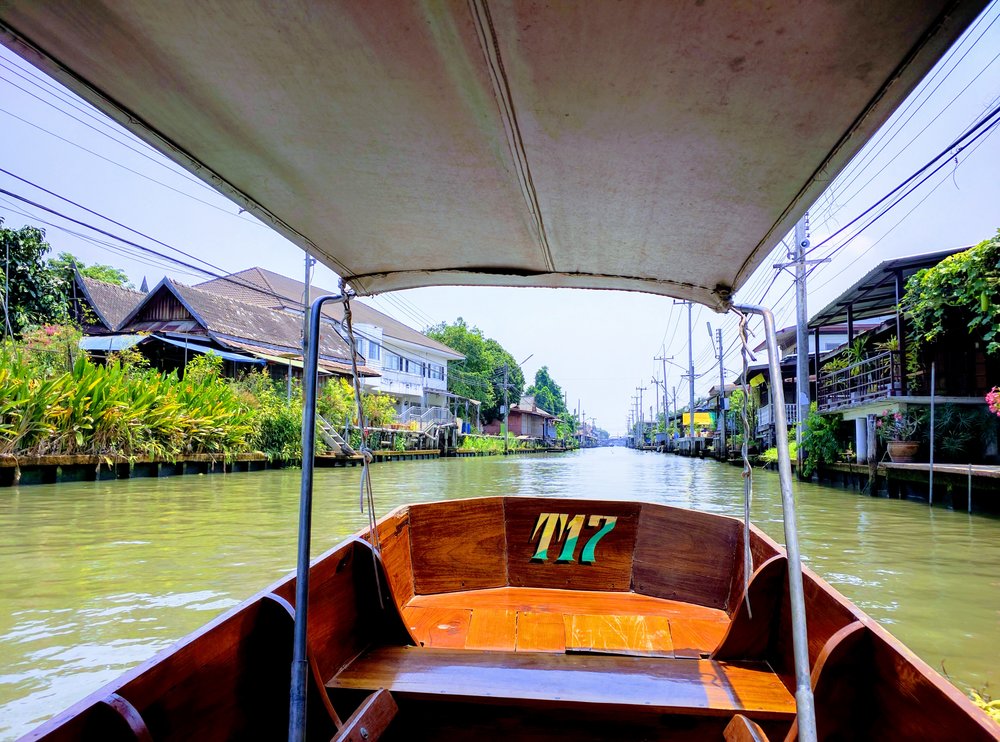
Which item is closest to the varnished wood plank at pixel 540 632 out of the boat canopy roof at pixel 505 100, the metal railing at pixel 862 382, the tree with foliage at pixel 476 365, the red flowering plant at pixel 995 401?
the boat canopy roof at pixel 505 100

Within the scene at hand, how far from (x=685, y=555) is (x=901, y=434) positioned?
388 inches

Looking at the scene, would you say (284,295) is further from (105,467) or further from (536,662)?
(536,662)

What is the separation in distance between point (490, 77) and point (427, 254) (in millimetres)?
903

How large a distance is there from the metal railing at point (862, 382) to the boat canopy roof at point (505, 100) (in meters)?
11.5

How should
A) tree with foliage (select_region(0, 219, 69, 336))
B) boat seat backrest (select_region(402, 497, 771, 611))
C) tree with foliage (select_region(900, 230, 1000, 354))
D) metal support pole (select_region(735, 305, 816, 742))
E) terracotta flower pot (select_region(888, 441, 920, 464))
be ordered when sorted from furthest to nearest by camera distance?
tree with foliage (select_region(0, 219, 69, 336)) < terracotta flower pot (select_region(888, 441, 920, 464)) < tree with foliage (select_region(900, 230, 1000, 354)) < boat seat backrest (select_region(402, 497, 771, 611)) < metal support pole (select_region(735, 305, 816, 742))

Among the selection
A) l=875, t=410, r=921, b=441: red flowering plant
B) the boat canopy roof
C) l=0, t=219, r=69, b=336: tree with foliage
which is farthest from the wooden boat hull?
l=0, t=219, r=69, b=336: tree with foliage

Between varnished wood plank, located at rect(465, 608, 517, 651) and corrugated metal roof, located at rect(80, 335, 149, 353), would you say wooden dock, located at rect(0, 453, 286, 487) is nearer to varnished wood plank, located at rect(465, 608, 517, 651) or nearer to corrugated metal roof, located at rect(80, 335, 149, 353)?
corrugated metal roof, located at rect(80, 335, 149, 353)

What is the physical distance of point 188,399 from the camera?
1334 centimetres

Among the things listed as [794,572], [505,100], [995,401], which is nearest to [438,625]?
[794,572]

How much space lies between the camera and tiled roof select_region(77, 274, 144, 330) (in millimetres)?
21766

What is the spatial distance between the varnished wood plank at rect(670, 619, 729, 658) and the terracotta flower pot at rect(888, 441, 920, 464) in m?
9.75

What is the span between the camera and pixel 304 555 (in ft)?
4.98

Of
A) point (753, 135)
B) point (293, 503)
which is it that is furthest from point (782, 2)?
point (293, 503)

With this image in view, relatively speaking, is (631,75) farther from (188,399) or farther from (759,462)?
(759,462)
